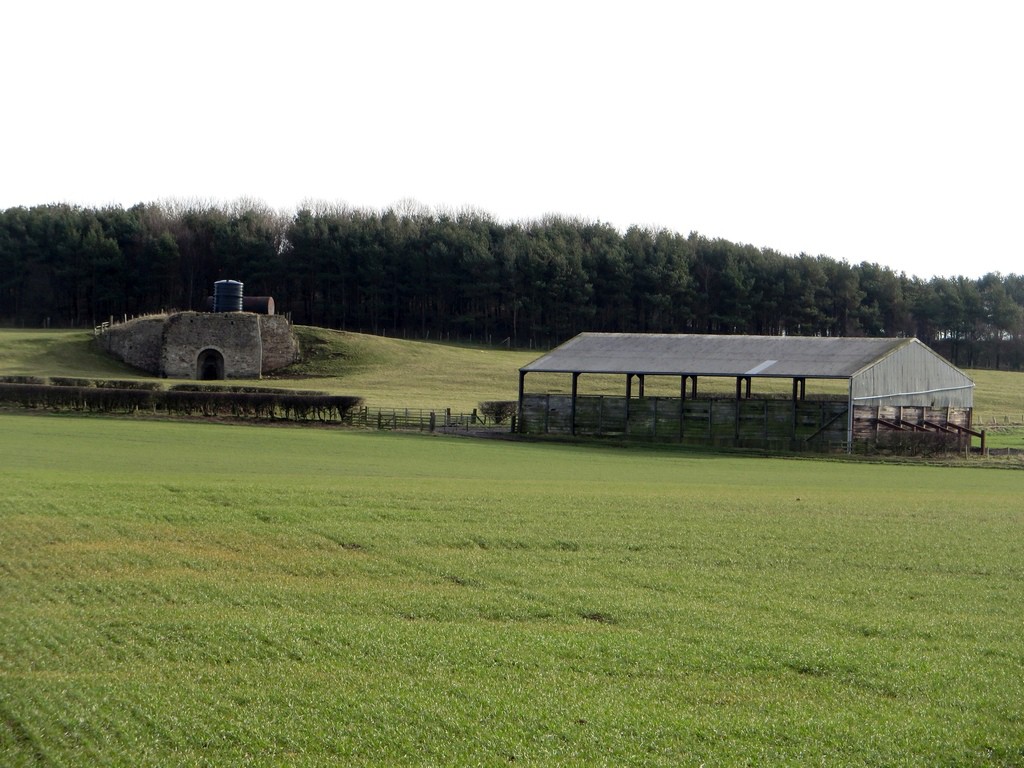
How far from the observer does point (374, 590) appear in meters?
13.6

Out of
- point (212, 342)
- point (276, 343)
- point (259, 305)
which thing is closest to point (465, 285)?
point (259, 305)

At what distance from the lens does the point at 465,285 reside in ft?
338

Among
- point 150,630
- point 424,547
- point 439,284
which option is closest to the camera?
point 150,630

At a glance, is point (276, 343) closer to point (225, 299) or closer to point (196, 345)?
point (196, 345)

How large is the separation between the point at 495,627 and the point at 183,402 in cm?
4008

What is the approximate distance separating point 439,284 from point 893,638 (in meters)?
93.4

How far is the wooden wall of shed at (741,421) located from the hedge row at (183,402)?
902cm

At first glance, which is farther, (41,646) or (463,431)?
(463,431)

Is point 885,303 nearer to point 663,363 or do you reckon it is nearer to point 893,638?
point 663,363

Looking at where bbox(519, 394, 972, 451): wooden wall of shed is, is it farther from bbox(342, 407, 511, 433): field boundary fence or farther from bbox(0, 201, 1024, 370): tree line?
bbox(0, 201, 1024, 370): tree line

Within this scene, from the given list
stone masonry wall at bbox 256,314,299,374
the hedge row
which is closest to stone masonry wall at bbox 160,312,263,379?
stone masonry wall at bbox 256,314,299,374

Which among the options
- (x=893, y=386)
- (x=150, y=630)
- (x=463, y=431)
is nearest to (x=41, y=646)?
(x=150, y=630)

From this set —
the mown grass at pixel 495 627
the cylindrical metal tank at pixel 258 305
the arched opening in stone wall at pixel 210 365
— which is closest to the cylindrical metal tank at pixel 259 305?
the cylindrical metal tank at pixel 258 305

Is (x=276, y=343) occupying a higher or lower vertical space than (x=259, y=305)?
lower
